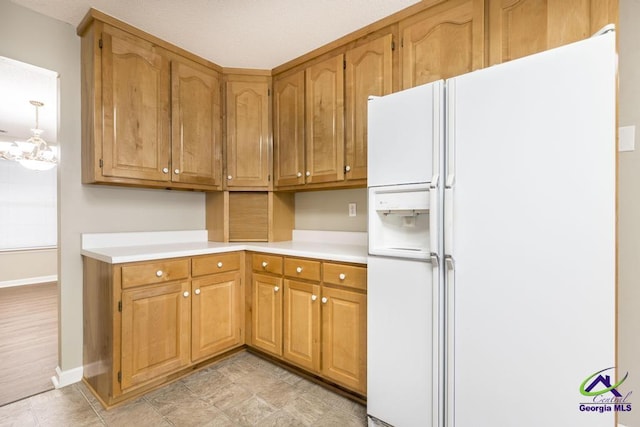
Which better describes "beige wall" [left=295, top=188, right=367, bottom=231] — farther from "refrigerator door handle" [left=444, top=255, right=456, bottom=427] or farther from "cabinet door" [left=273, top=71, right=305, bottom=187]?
"refrigerator door handle" [left=444, top=255, right=456, bottom=427]

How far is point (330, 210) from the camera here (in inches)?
106

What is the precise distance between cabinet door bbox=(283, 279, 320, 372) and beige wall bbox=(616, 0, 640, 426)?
5.32 ft

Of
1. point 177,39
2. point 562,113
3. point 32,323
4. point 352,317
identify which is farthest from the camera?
point 32,323

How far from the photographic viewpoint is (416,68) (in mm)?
1874

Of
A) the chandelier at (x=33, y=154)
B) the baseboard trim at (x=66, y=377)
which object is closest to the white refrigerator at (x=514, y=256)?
the baseboard trim at (x=66, y=377)

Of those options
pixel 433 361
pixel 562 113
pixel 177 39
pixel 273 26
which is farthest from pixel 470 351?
pixel 177 39

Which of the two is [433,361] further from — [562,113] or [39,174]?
[39,174]

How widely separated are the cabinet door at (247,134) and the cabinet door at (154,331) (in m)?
1.08

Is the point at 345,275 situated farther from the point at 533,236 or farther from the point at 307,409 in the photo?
the point at 533,236

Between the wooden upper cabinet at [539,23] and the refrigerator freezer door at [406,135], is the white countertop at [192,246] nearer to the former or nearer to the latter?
the refrigerator freezer door at [406,135]

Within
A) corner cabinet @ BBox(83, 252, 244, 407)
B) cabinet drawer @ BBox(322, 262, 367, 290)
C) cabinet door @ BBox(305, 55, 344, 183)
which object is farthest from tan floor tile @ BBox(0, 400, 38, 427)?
cabinet door @ BBox(305, 55, 344, 183)

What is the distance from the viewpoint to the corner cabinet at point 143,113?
2.00 m

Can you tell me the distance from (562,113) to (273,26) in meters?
1.85

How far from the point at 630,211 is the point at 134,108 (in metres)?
3.04
